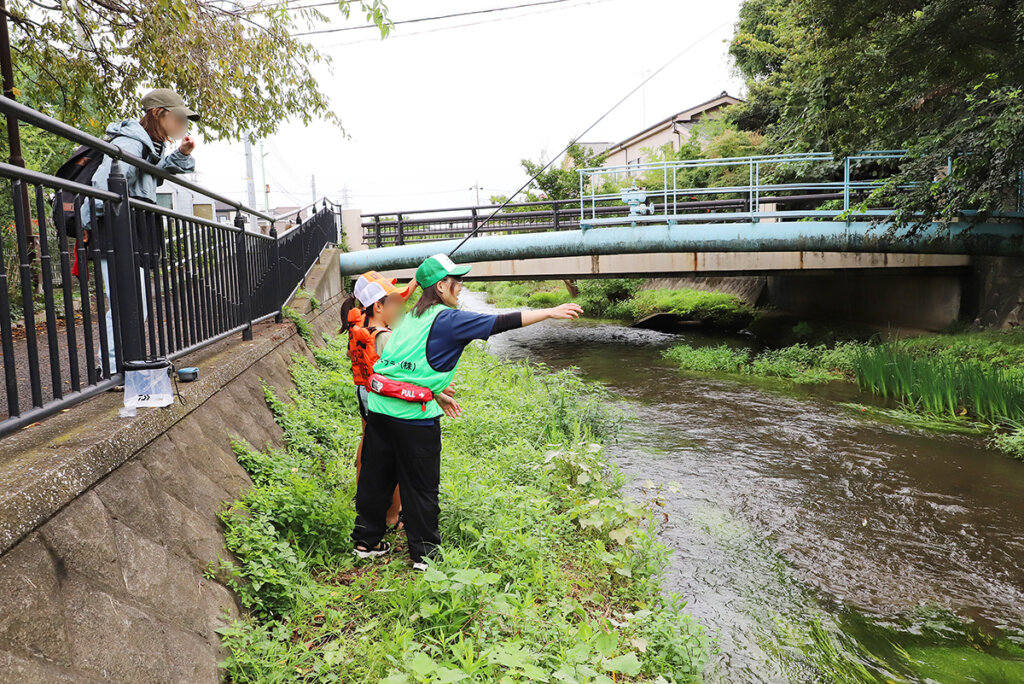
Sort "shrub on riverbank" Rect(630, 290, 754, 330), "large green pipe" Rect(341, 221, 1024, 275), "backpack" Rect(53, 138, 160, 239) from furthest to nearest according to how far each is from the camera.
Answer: "shrub on riverbank" Rect(630, 290, 754, 330) → "large green pipe" Rect(341, 221, 1024, 275) → "backpack" Rect(53, 138, 160, 239)

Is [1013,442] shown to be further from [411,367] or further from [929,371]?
[411,367]

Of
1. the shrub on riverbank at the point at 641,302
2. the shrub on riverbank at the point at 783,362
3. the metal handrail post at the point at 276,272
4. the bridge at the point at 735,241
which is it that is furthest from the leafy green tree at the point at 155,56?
the shrub on riverbank at the point at 641,302

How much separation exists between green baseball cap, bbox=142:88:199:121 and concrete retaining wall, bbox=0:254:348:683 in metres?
1.69

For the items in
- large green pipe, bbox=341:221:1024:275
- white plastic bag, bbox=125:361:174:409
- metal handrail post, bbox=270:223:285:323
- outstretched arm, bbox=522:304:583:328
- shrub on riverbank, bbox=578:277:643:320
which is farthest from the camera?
shrub on riverbank, bbox=578:277:643:320

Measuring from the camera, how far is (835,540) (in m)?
5.66

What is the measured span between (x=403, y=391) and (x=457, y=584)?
1.01 meters

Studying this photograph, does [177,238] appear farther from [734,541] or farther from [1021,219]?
[1021,219]

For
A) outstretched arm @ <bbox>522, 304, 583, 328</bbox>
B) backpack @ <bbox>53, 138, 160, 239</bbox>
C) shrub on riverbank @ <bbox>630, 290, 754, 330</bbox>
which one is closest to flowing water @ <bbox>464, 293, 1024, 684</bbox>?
outstretched arm @ <bbox>522, 304, 583, 328</bbox>

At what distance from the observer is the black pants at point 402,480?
12.1 ft

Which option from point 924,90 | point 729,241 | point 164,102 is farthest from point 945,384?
point 164,102

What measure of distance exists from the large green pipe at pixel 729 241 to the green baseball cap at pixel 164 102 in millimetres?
10174

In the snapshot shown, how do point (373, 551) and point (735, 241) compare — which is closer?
point (373, 551)

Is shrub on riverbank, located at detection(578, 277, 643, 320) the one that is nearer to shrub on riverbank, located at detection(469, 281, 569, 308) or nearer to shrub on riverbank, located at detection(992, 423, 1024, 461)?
shrub on riverbank, located at detection(469, 281, 569, 308)

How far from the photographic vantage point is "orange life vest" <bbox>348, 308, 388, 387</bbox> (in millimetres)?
4352
